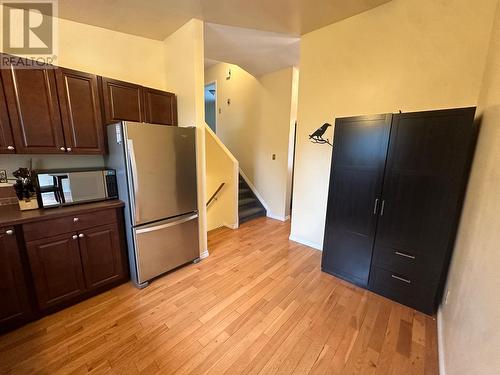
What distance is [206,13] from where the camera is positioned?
2.17 m

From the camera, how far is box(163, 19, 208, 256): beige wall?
91.7 inches

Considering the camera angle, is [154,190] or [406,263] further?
[154,190]

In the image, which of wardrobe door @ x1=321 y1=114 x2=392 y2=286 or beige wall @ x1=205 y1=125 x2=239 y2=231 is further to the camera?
beige wall @ x1=205 y1=125 x2=239 y2=231

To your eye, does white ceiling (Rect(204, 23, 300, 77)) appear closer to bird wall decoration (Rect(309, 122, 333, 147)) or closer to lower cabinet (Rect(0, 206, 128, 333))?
bird wall decoration (Rect(309, 122, 333, 147))

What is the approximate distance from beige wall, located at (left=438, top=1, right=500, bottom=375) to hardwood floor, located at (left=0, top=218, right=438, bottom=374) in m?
0.38

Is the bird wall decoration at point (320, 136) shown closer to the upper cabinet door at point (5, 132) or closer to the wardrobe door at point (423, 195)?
the wardrobe door at point (423, 195)

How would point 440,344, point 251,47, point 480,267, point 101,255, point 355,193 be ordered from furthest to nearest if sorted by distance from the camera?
point 251,47 < point 355,193 < point 101,255 < point 440,344 < point 480,267

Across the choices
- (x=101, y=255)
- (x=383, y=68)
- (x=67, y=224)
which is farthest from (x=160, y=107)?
(x=383, y=68)

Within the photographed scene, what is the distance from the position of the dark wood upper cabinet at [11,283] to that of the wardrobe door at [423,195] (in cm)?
314

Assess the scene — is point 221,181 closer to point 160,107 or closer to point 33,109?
point 160,107

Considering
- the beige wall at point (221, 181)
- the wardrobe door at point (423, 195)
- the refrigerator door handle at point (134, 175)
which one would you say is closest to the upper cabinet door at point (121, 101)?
the refrigerator door handle at point (134, 175)

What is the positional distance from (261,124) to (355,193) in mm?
2760

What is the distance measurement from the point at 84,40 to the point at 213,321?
3179 millimetres

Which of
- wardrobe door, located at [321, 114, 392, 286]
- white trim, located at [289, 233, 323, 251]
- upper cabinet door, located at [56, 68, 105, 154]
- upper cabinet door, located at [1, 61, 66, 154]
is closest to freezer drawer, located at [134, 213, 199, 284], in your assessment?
upper cabinet door, located at [56, 68, 105, 154]
